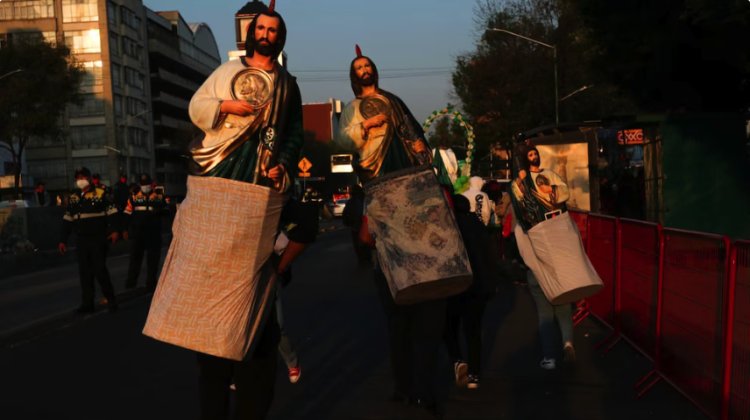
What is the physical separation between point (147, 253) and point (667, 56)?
13.8 metres

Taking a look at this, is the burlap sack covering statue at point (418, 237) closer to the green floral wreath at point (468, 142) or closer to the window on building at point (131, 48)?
the green floral wreath at point (468, 142)

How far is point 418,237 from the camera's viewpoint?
5910mm

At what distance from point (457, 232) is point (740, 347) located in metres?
1.74

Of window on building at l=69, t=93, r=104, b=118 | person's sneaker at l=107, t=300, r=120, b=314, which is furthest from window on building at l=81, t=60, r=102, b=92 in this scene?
person's sneaker at l=107, t=300, r=120, b=314

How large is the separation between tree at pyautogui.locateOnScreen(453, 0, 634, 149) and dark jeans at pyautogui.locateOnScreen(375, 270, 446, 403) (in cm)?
4578

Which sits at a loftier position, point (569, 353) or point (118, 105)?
point (118, 105)

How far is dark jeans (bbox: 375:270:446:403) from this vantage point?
6.19m

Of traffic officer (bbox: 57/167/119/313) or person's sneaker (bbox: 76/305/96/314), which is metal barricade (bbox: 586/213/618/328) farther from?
person's sneaker (bbox: 76/305/96/314)

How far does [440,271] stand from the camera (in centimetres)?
589

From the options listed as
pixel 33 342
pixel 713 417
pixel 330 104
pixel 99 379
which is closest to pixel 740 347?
pixel 713 417

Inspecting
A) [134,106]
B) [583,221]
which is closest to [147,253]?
[583,221]

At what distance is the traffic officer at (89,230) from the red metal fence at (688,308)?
19.7ft

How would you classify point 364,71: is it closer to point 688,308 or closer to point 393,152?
point 393,152

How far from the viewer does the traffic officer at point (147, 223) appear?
1488cm
